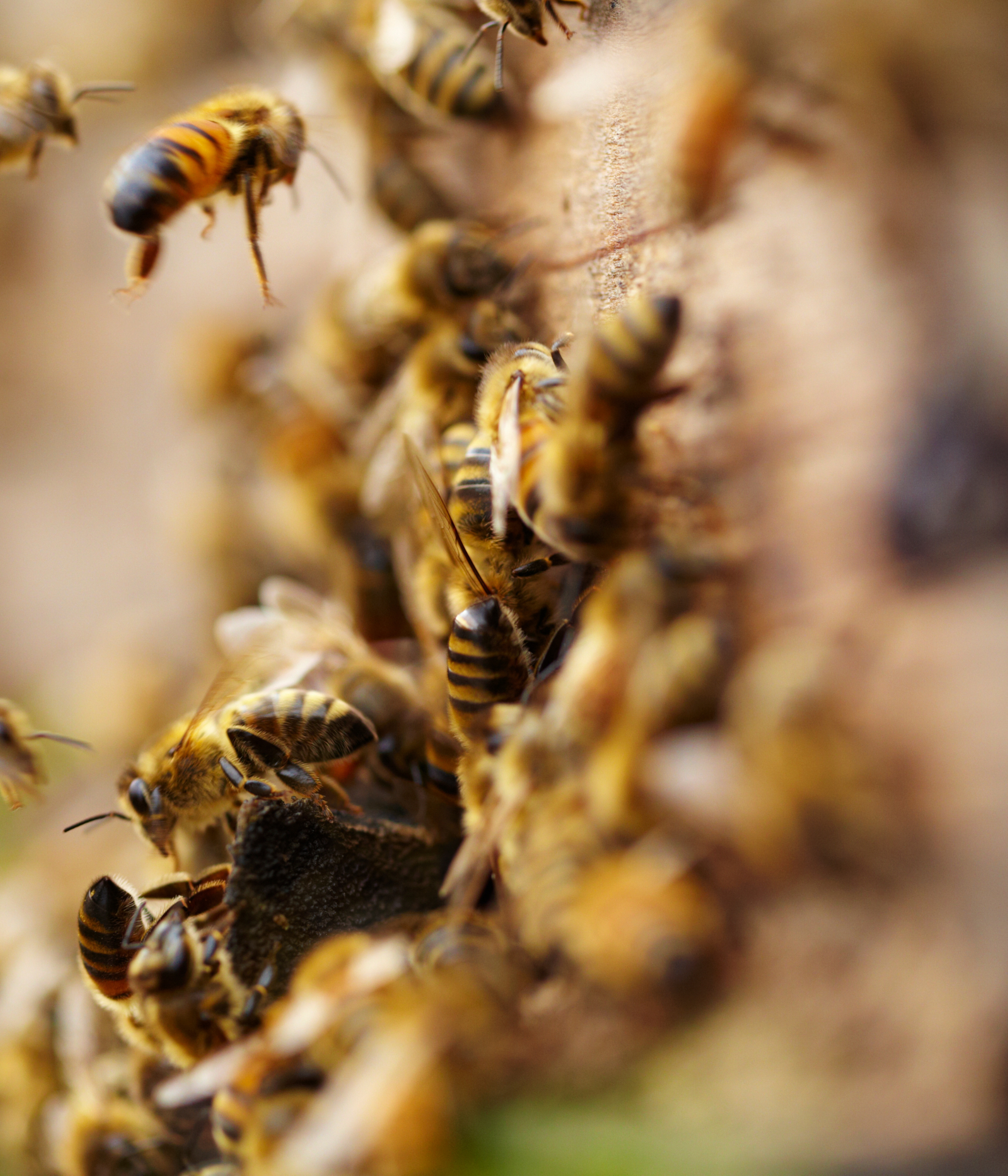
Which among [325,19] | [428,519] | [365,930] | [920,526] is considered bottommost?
[365,930]

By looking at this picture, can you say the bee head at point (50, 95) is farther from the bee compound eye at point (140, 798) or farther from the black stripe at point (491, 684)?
the black stripe at point (491, 684)

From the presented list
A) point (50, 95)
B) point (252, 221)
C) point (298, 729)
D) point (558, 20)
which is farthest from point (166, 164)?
point (298, 729)

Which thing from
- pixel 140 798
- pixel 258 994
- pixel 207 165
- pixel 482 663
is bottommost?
pixel 258 994

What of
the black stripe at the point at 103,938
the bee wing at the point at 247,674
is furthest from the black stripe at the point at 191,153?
the black stripe at the point at 103,938

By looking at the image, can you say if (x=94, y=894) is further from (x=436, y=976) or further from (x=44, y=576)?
(x=44, y=576)

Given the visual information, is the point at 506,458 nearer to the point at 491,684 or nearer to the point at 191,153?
the point at 491,684

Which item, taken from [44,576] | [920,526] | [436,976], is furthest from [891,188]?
[44,576]
